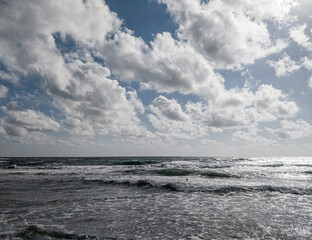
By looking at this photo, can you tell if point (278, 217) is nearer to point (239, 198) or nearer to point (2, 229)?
point (239, 198)

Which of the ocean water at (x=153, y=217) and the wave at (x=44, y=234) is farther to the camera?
the ocean water at (x=153, y=217)

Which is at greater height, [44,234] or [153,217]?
[44,234]

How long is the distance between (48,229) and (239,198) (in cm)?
1070

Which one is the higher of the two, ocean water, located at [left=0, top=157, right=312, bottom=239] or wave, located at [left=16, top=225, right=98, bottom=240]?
wave, located at [left=16, top=225, right=98, bottom=240]

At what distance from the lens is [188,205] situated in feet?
36.4

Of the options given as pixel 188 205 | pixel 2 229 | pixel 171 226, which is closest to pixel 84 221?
pixel 2 229

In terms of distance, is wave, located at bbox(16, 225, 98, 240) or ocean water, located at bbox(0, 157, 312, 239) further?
ocean water, located at bbox(0, 157, 312, 239)

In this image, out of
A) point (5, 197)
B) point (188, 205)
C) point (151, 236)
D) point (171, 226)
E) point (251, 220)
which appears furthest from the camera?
point (5, 197)

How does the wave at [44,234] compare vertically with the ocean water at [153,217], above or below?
above

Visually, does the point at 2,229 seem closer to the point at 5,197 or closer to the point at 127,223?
the point at 127,223

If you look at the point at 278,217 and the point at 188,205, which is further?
the point at 188,205

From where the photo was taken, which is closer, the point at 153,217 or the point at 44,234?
the point at 44,234

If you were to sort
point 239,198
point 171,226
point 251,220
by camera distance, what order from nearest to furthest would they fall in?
point 171,226
point 251,220
point 239,198

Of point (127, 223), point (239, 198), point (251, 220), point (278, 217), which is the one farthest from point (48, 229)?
point (239, 198)
